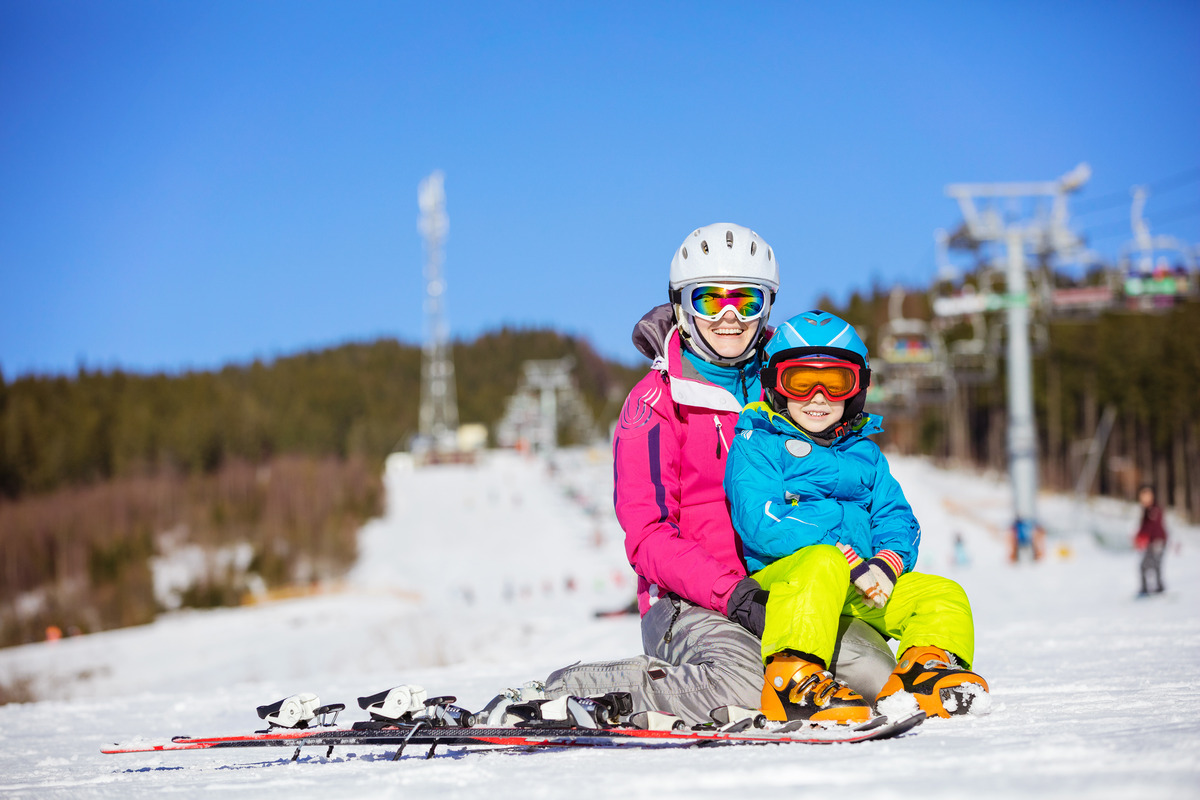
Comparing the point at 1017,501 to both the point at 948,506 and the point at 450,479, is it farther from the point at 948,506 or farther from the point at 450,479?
the point at 450,479

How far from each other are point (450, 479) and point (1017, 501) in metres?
42.5

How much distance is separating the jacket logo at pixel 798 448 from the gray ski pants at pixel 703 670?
655 mm

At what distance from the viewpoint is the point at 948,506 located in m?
34.4

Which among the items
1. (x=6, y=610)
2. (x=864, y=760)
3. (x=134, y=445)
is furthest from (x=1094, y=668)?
(x=134, y=445)

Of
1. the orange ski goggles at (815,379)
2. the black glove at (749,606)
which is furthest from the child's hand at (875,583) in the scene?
the orange ski goggles at (815,379)

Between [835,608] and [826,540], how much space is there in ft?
1.12

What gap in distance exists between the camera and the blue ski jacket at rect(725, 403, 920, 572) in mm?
3598

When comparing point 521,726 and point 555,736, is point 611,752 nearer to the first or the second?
point 555,736

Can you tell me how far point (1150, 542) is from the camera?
11.4 m

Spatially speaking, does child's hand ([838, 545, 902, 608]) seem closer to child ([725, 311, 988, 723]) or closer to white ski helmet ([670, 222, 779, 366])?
child ([725, 311, 988, 723])

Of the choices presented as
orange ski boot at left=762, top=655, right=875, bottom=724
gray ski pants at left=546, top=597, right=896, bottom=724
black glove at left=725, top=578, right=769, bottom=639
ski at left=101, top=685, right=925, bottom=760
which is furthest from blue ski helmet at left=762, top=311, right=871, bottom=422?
ski at left=101, top=685, right=925, bottom=760

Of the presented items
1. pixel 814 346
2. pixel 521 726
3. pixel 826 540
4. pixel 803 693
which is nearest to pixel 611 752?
pixel 521 726

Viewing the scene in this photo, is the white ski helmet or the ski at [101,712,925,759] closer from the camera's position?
the ski at [101,712,925,759]

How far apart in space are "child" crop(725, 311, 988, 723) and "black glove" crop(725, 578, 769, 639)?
0.23ft
